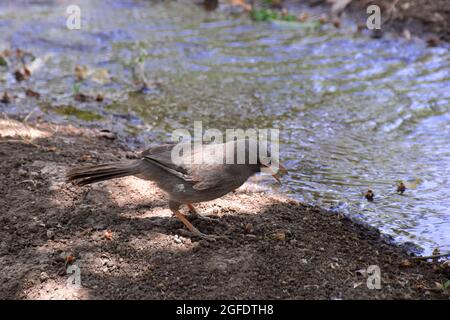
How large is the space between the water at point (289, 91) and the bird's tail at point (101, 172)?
1.62 m

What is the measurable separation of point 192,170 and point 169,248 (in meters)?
0.65

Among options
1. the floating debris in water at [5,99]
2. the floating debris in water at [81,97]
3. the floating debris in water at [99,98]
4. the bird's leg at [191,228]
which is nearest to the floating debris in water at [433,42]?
the floating debris in water at [99,98]

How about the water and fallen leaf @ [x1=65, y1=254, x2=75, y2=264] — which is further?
the water

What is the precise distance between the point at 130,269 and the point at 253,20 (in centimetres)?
803

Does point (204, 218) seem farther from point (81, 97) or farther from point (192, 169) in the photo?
point (81, 97)

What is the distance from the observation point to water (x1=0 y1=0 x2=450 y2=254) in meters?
5.99

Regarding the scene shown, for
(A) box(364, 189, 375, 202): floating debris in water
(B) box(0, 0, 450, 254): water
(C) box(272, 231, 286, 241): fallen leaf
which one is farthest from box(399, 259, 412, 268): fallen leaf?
(A) box(364, 189, 375, 202): floating debris in water

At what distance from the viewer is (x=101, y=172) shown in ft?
16.2

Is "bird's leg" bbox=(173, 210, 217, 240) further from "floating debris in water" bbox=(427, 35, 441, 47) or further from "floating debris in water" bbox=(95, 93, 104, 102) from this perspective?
"floating debris in water" bbox=(427, 35, 441, 47)

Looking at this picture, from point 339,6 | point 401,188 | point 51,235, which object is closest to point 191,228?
point 51,235

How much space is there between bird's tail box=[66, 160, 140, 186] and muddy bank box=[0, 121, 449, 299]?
259 mm

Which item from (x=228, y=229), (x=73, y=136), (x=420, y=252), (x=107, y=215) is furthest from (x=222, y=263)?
(x=73, y=136)
